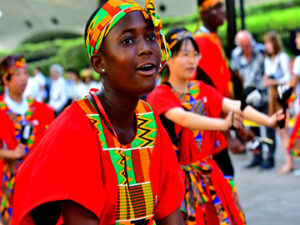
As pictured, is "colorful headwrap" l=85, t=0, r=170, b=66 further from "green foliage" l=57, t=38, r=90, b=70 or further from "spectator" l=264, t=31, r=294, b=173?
"green foliage" l=57, t=38, r=90, b=70

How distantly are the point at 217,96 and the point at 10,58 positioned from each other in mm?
2064

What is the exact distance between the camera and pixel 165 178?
1.94 meters

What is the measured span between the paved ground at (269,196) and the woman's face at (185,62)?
2459 mm

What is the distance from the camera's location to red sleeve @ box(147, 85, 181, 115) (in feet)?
10.1

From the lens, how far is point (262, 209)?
215 inches

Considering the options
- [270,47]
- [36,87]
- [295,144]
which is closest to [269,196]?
[295,144]

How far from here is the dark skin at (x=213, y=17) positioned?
4113mm

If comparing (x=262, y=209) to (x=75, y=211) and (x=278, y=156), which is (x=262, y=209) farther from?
(x=75, y=211)

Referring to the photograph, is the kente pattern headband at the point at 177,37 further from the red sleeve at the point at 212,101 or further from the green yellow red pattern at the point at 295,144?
the green yellow red pattern at the point at 295,144

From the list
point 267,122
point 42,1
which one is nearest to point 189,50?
point 267,122

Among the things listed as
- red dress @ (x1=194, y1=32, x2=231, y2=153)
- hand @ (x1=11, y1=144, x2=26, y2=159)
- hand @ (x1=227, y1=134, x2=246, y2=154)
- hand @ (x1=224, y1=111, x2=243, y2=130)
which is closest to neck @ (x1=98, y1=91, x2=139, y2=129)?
hand @ (x1=224, y1=111, x2=243, y2=130)

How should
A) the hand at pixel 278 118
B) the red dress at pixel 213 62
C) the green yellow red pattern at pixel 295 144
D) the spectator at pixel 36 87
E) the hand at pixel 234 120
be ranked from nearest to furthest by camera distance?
1. the hand at pixel 234 120
2. the hand at pixel 278 118
3. the red dress at pixel 213 62
4. the green yellow red pattern at pixel 295 144
5. the spectator at pixel 36 87

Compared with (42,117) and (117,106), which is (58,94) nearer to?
(42,117)

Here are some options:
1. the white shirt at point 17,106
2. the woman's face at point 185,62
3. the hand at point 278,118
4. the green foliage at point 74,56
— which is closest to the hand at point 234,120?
the hand at point 278,118
